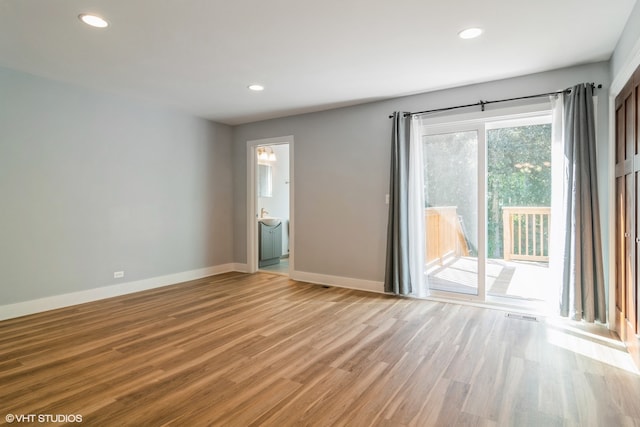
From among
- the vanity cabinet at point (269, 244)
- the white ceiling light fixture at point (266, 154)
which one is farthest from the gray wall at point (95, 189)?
the white ceiling light fixture at point (266, 154)

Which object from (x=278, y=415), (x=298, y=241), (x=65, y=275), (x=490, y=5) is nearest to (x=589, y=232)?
(x=490, y=5)

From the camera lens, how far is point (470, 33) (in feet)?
9.07

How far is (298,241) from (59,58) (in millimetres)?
3510

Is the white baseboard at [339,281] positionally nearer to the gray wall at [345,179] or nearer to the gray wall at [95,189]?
the gray wall at [345,179]

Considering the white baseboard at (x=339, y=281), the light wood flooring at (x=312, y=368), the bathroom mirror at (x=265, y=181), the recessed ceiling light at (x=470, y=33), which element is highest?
the recessed ceiling light at (x=470, y=33)

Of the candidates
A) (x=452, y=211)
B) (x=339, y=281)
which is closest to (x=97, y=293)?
(x=339, y=281)

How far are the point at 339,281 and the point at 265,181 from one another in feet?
9.83

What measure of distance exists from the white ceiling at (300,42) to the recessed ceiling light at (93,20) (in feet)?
0.17

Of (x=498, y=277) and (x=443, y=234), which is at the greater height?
(x=443, y=234)

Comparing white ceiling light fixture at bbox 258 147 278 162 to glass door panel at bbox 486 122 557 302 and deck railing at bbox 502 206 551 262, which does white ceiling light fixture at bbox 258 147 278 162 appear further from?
deck railing at bbox 502 206 551 262

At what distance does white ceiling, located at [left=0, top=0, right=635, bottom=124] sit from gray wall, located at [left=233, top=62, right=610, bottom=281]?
354 millimetres

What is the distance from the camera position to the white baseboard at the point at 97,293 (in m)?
3.55

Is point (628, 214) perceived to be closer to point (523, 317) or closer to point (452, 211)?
point (523, 317)

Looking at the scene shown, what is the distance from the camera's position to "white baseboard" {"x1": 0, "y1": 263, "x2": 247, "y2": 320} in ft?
11.6
